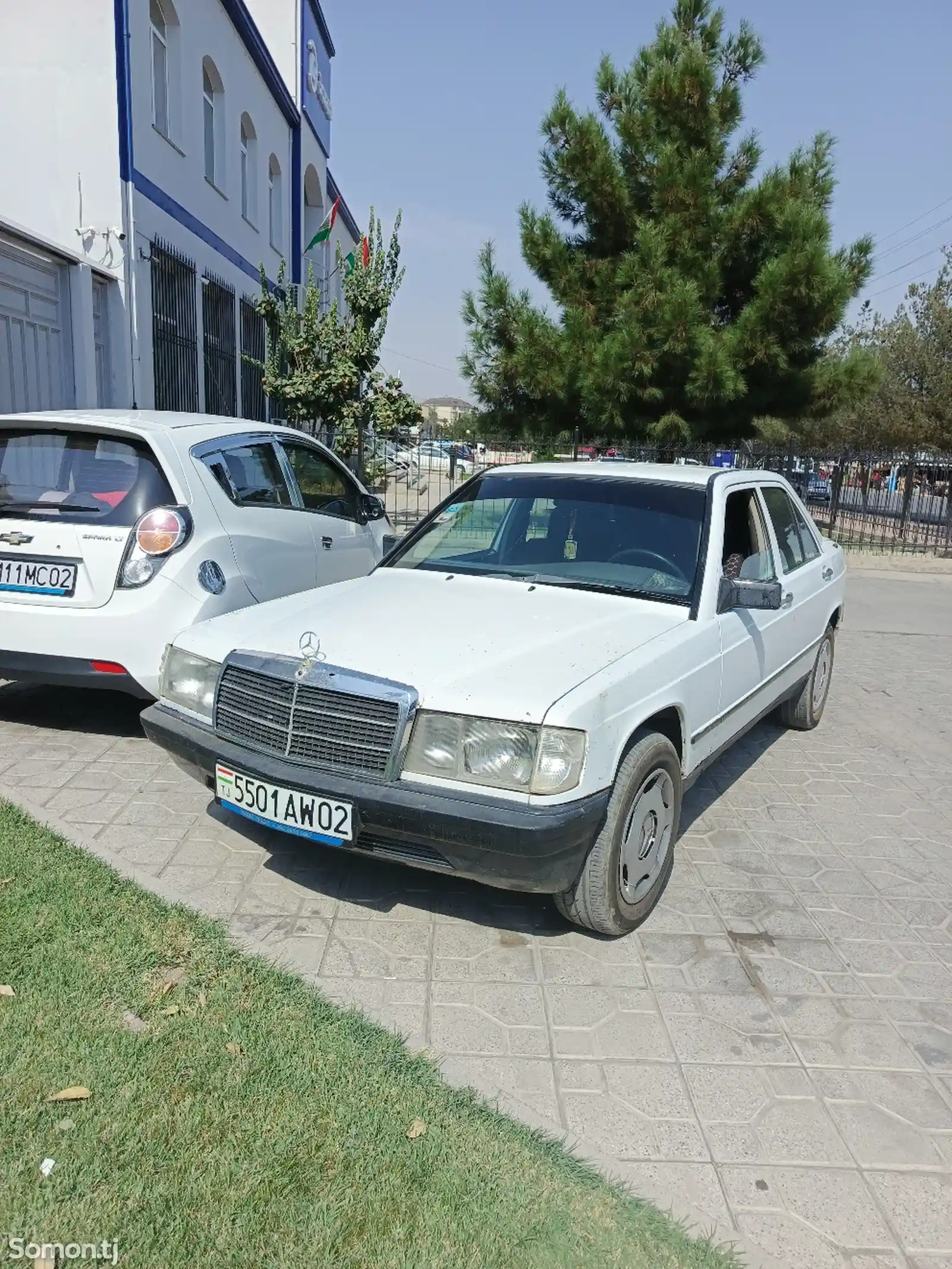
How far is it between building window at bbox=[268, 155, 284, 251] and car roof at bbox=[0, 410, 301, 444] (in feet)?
54.7

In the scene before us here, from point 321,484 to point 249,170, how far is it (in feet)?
48.6

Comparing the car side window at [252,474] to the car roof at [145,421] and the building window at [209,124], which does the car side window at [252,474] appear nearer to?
the car roof at [145,421]

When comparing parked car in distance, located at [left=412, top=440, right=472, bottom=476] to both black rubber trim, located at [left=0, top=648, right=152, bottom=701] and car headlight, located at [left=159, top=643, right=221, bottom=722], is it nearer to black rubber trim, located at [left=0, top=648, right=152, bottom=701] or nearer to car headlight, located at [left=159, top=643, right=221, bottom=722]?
black rubber trim, located at [left=0, top=648, right=152, bottom=701]

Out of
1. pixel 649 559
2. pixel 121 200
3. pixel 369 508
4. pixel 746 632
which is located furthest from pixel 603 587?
pixel 121 200

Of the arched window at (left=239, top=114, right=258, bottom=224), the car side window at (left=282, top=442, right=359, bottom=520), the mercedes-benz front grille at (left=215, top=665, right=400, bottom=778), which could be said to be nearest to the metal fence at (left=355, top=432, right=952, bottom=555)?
the arched window at (left=239, top=114, right=258, bottom=224)

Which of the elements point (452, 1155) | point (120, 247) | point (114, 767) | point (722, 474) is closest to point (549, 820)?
point (452, 1155)

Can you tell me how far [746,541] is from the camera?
4.84 m

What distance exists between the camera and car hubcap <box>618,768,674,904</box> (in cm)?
352

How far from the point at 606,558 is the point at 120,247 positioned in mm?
9195

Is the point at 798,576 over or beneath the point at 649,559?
beneath

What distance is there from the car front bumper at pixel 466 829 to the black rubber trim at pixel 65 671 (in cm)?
185

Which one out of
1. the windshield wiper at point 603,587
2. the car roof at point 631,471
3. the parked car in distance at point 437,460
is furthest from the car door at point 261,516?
the parked car in distance at point 437,460

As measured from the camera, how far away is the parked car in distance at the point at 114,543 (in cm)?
488

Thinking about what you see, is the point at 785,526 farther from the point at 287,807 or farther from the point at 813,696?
the point at 287,807
